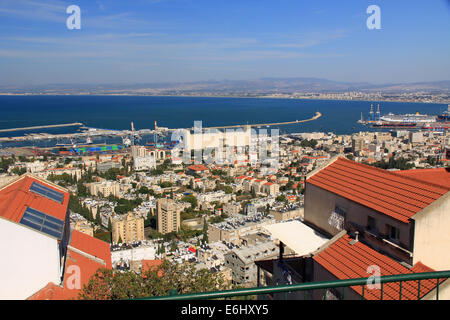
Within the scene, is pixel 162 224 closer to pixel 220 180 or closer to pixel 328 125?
pixel 220 180

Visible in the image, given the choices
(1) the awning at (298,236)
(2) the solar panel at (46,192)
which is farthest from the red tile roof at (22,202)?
(1) the awning at (298,236)

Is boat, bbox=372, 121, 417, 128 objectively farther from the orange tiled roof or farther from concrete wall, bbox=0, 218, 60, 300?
concrete wall, bbox=0, 218, 60, 300

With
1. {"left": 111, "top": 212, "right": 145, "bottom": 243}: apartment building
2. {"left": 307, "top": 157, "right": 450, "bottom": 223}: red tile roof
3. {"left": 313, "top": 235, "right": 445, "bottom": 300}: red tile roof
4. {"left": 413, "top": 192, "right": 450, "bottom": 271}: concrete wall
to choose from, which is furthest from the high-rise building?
{"left": 413, "top": 192, "right": 450, "bottom": 271}: concrete wall

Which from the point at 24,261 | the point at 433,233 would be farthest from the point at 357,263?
the point at 24,261

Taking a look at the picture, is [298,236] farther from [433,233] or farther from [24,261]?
[24,261]

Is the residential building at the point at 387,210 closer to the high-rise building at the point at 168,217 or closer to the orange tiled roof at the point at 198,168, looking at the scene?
the high-rise building at the point at 168,217
